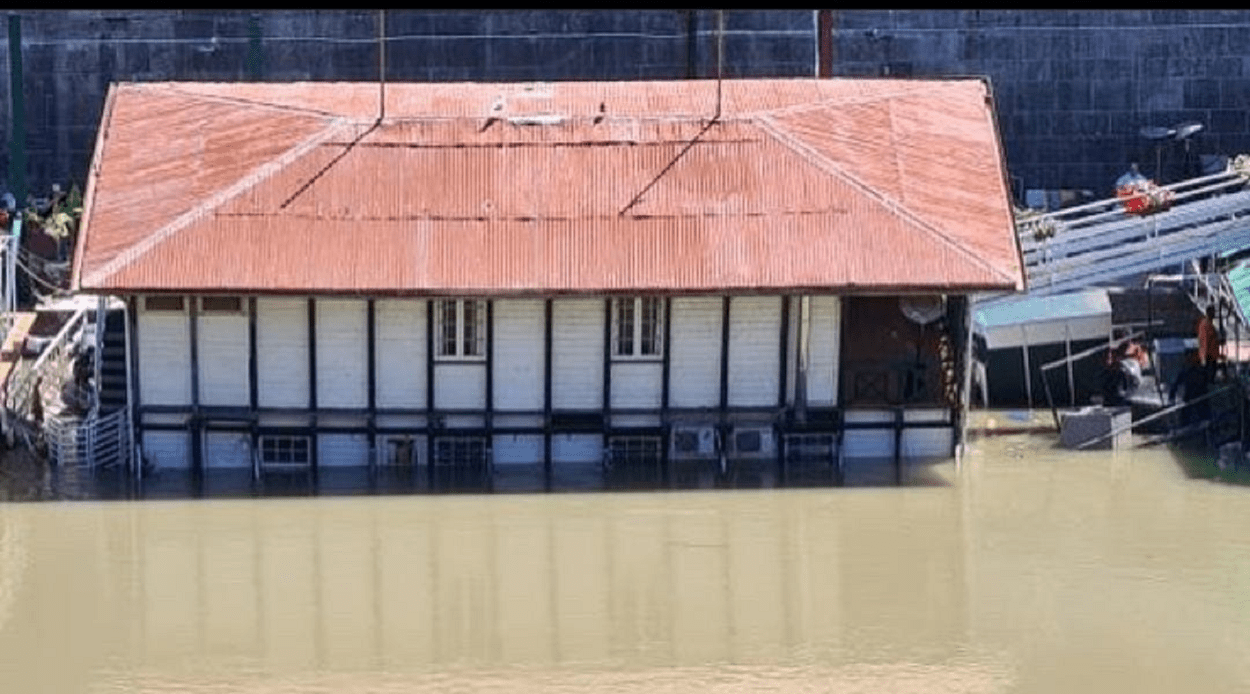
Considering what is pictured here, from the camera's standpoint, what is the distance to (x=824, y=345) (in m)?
18.5

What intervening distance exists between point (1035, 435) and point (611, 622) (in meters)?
6.95

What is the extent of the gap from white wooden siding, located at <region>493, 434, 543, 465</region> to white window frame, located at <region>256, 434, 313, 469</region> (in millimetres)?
1832

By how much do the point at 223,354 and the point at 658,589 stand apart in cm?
547

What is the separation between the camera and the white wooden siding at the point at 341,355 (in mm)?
18312

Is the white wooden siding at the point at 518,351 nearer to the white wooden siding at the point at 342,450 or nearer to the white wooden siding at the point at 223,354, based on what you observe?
the white wooden siding at the point at 342,450

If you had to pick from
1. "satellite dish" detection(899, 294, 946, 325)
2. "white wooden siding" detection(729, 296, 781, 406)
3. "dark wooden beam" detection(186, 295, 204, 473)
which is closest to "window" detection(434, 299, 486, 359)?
"dark wooden beam" detection(186, 295, 204, 473)

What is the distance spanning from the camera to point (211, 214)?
18.2 metres

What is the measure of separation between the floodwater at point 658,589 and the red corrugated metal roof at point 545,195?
6.93 ft

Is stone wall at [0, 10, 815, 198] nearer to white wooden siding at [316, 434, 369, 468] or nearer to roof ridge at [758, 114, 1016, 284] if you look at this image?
roof ridge at [758, 114, 1016, 284]

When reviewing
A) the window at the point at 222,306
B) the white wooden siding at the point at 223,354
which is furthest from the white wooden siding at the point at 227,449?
the window at the point at 222,306

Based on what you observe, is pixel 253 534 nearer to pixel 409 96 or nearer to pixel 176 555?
pixel 176 555

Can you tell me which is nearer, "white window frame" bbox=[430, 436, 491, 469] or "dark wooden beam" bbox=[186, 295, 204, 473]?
"dark wooden beam" bbox=[186, 295, 204, 473]

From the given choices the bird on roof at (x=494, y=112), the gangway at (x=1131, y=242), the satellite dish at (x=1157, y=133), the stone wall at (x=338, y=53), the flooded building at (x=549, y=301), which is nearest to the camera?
the flooded building at (x=549, y=301)

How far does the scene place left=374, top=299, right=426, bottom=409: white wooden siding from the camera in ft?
60.1
